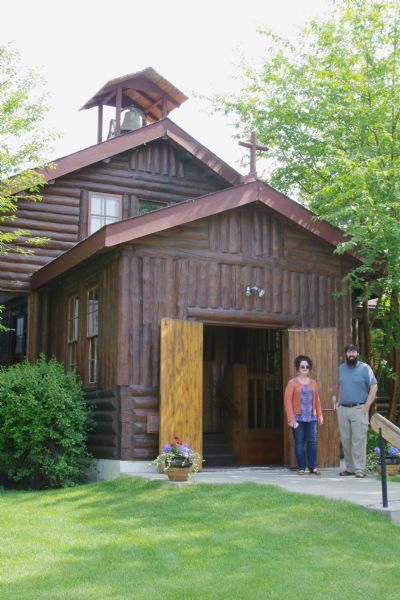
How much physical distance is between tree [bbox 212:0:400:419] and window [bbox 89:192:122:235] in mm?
4373

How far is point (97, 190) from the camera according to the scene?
1684 cm

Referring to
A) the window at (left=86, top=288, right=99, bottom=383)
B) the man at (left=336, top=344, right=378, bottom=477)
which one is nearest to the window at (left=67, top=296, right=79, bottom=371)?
the window at (left=86, top=288, right=99, bottom=383)

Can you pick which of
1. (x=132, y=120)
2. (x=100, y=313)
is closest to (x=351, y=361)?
(x=100, y=313)

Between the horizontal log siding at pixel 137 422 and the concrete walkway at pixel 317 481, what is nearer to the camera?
the concrete walkway at pixel 317 481

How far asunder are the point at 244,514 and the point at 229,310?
517 centimetres

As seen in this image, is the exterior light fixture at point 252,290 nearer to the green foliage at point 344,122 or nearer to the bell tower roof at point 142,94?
the green foliage at point 344,122

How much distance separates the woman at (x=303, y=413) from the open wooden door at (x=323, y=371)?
0.98 m

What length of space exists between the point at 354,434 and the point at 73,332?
19.4 feet

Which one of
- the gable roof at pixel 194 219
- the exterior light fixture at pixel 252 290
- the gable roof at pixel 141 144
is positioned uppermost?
the gable roof at pixel 141 144

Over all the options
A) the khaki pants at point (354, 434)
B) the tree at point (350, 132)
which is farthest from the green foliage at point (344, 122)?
the khaki pants at point (354, 434)

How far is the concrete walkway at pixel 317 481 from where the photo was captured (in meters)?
8.63

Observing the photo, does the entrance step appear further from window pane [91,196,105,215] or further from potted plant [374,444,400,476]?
window pane [91,196,105,215]

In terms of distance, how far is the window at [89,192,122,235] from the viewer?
16.9 meters

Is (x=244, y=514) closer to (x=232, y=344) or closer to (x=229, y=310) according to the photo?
(x=229, y=310)
